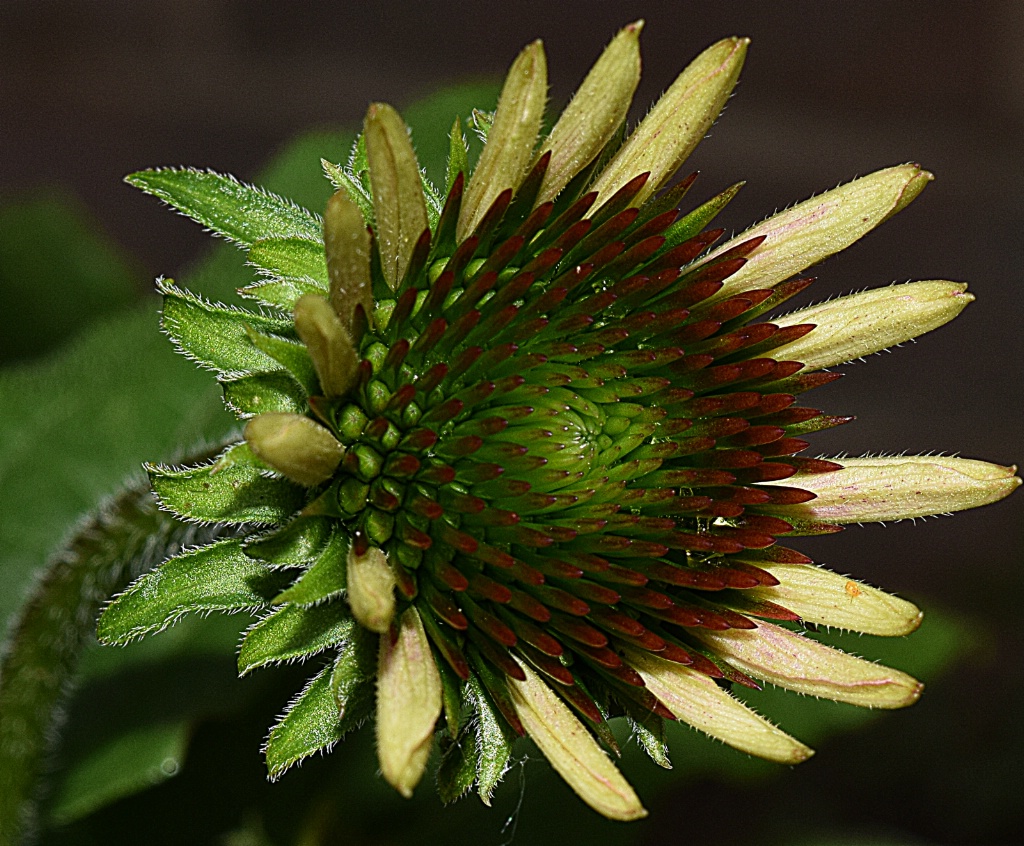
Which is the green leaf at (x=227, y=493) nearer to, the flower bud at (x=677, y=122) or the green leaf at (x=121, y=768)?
the flower bud at (x=677, y=122)

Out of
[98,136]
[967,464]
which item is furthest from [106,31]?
[967,464]

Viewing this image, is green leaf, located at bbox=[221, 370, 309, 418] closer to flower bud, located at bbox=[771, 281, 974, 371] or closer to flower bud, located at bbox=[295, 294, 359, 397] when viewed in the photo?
flower bud, located at bbox=[295, 294, 359, 397]

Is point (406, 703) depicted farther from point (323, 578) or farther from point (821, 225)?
point (821, 225)

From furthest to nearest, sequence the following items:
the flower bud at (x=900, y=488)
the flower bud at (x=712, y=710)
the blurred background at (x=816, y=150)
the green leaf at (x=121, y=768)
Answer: the blurred background at (x=816, y=150)
the green leaf at (x=121, y=768)
the flower bud at (x=900, y=488)
the flower bud at (x=712, y=710)

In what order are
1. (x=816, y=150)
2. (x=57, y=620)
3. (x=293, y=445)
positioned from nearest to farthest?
1. (x=293, y=445)
2. (x=57, y=620)
3. (x=816, y=150)

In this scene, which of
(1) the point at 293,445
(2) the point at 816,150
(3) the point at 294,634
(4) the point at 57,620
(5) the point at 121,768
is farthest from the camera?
(2) the point at 816,150

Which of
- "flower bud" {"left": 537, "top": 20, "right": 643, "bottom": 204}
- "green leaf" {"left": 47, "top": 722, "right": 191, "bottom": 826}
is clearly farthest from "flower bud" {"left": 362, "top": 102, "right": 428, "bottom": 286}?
"green leaf" {"left": 47, "top": 722, "right": 191, "bottom": 826}

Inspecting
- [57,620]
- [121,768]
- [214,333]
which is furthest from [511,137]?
[121,768]

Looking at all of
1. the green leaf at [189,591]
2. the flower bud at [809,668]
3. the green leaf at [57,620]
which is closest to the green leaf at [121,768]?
the green leaf at [57,620]
